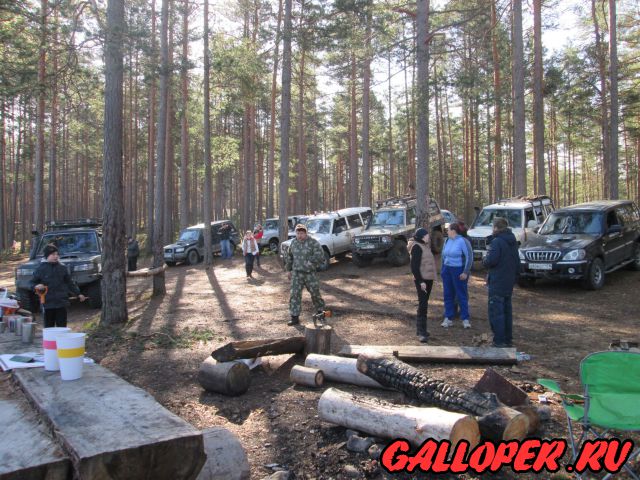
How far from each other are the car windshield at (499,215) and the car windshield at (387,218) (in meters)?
2.97

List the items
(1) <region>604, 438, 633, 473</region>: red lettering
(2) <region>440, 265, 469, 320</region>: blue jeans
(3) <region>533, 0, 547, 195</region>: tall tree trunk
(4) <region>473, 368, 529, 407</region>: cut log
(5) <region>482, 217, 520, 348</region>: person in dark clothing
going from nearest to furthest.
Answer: (1) <region>604, 438, 633, 473</region>: red lettering
(4) <region>473, 368, 529, 407</region>: cut log
(5) <region>482, 217, 520, 348</region>: person in dark clothing
(2) <region>440, 265, 469, 320</region>: blue jeans
(3) <region>533, 0, 547, 195</region>: tall tree trunk

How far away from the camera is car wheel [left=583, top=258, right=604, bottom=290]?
35.8 ft

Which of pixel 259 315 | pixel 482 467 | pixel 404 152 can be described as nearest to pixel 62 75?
pixel 259 315

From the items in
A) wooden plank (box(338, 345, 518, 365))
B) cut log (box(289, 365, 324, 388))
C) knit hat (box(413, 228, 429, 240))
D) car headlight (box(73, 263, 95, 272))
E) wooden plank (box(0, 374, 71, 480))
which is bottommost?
cut log (box(289, 365, 324, 388))

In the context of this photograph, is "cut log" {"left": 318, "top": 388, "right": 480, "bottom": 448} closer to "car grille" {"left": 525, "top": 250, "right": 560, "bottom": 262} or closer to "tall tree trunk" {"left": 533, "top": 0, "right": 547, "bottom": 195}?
"car grille" {"left": 525, "top": 250, "right": 560, "bottom": 262}

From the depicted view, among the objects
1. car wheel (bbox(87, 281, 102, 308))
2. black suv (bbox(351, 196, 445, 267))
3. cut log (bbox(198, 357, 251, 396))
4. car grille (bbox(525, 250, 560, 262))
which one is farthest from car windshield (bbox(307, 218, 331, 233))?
cut log (bbox(198, 357, 251, 396))

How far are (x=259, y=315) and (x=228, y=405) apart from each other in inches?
191

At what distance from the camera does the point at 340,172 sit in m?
45.8

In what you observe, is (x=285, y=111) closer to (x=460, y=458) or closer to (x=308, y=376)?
(x=308, y=376)

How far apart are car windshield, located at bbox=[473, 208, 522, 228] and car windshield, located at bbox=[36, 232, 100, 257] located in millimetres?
11104

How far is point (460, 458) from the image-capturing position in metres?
3.65

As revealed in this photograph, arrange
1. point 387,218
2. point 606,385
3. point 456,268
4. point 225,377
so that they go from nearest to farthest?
point 606,385 < point 225,377 < point 456,268 < point 387,218

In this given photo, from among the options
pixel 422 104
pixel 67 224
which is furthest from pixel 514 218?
pixel 67 224

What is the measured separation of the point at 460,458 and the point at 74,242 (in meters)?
11.8
